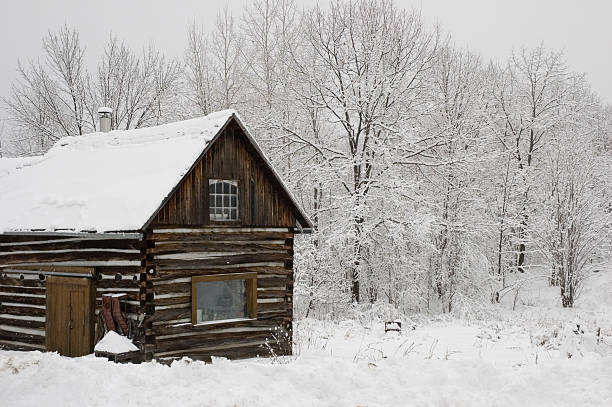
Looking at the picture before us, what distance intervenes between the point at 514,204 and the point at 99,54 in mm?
23526

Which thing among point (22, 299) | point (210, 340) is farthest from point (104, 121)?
point (210, 340)

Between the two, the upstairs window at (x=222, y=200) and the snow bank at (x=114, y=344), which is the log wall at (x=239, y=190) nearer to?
the upstairs window at (x=222, y=200)

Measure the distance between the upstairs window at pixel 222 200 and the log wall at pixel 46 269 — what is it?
2024 mm

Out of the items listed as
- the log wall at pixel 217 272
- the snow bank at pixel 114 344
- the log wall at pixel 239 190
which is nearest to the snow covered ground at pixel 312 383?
the snow bank at pixel 114 344

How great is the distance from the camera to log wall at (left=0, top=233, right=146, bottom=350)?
13.0 meters

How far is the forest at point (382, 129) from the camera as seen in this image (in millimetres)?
23281

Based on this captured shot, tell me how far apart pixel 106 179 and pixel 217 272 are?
3708mm

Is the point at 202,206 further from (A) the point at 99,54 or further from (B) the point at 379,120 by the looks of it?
(A) the point at 99,54

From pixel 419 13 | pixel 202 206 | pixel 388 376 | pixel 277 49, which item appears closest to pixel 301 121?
pixel 277 49

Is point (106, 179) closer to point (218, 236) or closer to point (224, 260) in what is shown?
point (218, 236)

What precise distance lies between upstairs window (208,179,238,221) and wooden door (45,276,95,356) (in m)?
3.33

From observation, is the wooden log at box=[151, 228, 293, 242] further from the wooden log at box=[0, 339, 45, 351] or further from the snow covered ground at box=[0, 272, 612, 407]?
the wooden log at box=[0, 339, 45, 351]

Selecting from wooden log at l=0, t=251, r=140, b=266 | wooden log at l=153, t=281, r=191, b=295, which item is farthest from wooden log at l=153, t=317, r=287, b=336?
wooden log at l=0, t=251, r=140, b=266

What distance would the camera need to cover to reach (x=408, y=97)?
24.3 m
